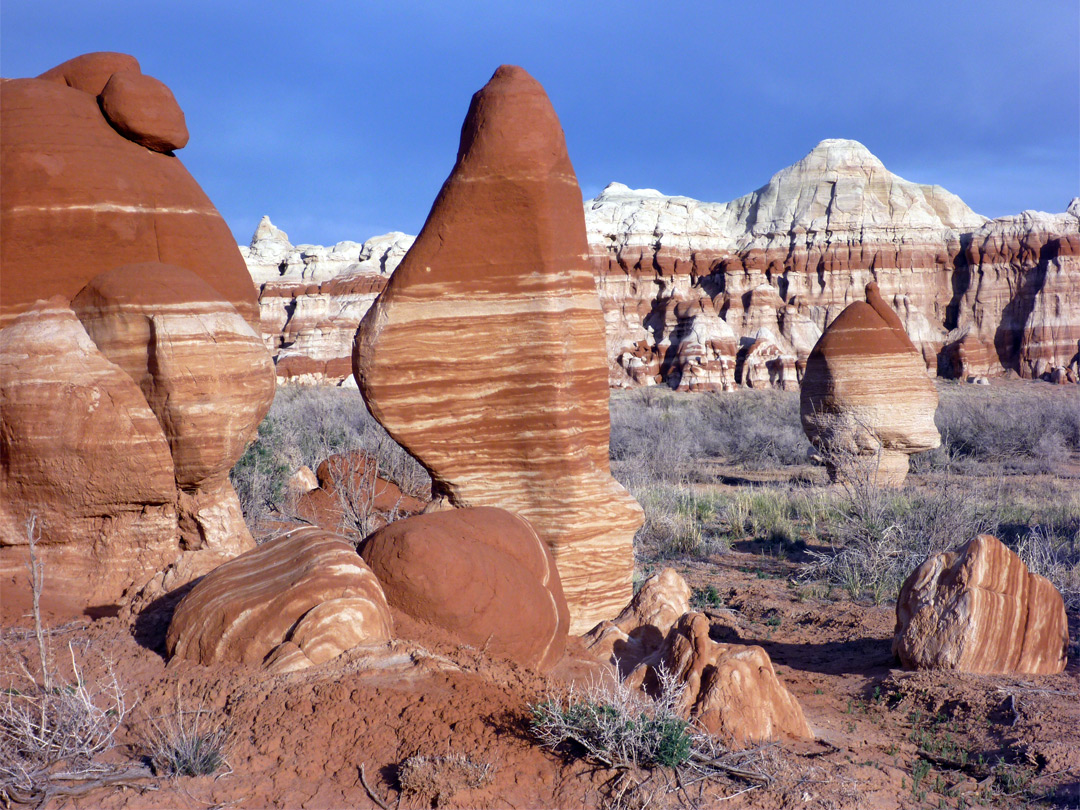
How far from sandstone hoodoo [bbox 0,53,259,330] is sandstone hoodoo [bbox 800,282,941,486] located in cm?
980

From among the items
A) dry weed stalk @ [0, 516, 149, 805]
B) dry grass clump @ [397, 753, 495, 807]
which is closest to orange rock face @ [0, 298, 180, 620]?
dry weed stalk @ [0, 516, 149, 805]

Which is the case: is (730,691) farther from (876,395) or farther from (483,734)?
(876,395)

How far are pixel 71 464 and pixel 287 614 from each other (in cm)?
239

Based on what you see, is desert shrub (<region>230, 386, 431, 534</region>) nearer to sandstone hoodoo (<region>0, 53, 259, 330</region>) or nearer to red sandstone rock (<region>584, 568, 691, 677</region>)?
sandstone hoodoo (<region>0, 53, 259, 330</region>)

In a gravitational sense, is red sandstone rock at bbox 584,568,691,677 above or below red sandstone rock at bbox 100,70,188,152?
below

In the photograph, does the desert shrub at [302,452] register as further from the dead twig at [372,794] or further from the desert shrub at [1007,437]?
the desert shrub at [1007,437]

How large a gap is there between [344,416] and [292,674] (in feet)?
50.1

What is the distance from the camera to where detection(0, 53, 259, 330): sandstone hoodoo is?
521cm

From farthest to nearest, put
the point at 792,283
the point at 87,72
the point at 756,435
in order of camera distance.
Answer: the point at 792,283, the point at 756,435, the point at 87,72

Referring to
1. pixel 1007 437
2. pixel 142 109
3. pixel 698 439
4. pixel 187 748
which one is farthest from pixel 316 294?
pixel 187 748

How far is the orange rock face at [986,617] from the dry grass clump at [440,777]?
11.1 feet

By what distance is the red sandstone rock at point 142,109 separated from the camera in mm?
5605

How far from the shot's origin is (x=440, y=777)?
107 inches

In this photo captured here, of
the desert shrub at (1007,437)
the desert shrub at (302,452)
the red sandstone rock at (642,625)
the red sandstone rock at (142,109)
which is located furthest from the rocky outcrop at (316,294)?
the red sandstone rock at (642,625)
